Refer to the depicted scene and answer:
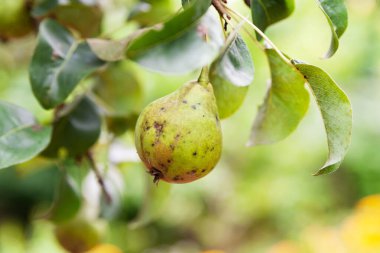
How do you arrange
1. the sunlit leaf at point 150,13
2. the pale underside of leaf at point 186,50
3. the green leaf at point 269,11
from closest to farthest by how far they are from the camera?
the pale underside of leaf at point 186,50 < the green leaf at point 269,11 < the sunlit leaf at point 150,13

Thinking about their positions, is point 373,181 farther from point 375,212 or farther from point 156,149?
point 156,149

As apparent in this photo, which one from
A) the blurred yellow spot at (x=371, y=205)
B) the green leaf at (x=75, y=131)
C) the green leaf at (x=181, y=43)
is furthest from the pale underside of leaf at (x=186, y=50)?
the blurred yellow spot at (x=371, y=205)

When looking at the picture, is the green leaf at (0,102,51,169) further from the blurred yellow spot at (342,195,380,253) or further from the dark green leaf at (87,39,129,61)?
the blurred yellow spot at (342,195,380,253)

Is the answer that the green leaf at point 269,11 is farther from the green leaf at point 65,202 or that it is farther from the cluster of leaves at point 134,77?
the green leaf at point 65,202

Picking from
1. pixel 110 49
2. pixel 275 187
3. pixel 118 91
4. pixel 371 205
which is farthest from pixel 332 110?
pixel 275 187

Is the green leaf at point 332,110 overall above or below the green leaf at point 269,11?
below

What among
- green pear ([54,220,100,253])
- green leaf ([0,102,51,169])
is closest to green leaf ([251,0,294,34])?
green leaf ([0,102,51,169])

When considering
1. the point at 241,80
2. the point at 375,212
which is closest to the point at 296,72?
the point at 241,80
